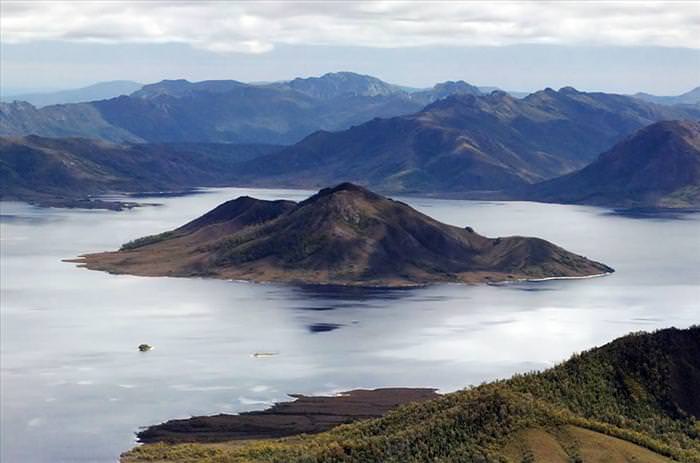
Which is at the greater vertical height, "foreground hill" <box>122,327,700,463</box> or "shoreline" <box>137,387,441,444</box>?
"foreground hill" <box>122,327,700,463</box>

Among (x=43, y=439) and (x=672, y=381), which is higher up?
(x=672, y=381)

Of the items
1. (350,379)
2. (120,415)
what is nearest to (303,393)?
(350,379)

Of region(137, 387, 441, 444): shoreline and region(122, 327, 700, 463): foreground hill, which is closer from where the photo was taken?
region(122, 327, 700, 463): foreground hill

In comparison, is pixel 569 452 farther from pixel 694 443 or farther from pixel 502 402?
pixel 694 443

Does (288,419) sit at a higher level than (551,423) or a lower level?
lower

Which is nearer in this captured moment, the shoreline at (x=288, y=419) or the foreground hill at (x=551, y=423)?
the foreground hill at (x=551, y=423)

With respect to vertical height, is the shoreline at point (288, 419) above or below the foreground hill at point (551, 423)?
below

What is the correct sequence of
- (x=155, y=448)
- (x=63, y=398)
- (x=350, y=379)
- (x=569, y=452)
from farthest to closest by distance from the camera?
(x=350, y=379) → (x=63, y=398) → (x=155, y=448) → (x=569, y=452)

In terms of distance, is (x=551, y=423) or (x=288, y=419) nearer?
(x=551, y=423)
